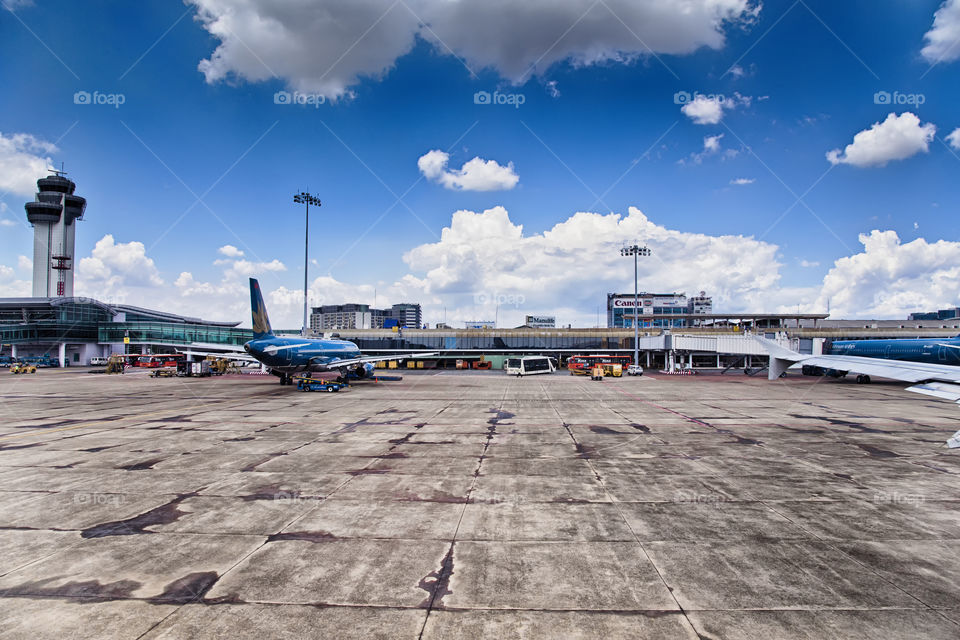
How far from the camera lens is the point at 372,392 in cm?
4216

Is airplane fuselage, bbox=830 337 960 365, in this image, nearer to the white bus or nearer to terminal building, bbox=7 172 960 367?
terminal building, bbox=7 172 960 367

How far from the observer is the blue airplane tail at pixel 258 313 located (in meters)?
39.4

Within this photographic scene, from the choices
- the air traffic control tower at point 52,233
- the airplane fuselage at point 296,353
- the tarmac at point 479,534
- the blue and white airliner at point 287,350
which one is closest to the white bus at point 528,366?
the blue and white airliner at point 287,350

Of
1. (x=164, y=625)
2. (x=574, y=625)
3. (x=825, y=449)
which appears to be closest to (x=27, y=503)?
(x=164, y=625)

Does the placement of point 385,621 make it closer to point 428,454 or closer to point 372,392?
point 428,454

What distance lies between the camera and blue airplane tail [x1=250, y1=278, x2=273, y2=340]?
39.4 meters

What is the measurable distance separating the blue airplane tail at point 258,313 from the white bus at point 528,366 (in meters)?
38.2

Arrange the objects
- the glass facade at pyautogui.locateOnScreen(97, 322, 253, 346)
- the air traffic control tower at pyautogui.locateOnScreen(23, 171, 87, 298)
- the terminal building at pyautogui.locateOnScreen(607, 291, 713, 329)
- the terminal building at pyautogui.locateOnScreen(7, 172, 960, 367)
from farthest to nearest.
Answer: the air traffic control tower at pyautogui.locateOnScreen(23, 171, 87, 298), the glass facade at pyautogui.locateOnScreen(97, 322, 253, 346), the terminal building at pyautogui.locateOnScreen(7, 172, 960, 367), the terminal building at pyautogui.locateOnScreen(607, 291, 713, 329)

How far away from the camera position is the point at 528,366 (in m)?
70.8

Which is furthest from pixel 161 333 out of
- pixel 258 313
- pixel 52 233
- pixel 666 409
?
pixel 666 409

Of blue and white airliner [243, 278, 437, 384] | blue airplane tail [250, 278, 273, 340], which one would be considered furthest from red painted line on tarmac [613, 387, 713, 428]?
blue airplane tail [250, 278, 273, 340]

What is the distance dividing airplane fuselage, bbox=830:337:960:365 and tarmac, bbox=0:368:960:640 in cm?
3550

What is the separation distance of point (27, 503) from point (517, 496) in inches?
507

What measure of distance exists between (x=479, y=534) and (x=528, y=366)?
202 ft
